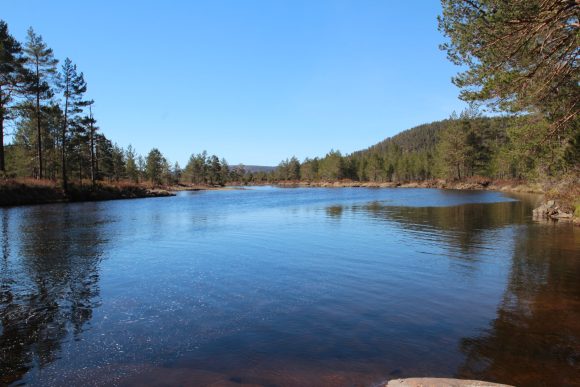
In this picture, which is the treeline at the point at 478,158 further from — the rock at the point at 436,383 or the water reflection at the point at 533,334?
the rock at the point at 436,383

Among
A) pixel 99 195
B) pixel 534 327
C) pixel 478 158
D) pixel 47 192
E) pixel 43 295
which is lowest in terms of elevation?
pixel 534 327

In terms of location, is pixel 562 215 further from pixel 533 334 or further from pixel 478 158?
pixel 478 158

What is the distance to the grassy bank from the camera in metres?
41.7

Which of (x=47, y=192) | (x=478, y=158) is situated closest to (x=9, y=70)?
(x=47, y=192)

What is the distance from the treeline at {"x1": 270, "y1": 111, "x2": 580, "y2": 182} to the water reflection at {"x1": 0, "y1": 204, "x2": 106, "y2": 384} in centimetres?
1582

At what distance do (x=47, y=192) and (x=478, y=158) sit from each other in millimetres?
107272

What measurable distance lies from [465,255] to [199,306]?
40.2ft

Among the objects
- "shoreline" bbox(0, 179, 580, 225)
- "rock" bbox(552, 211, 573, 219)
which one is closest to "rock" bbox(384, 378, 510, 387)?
"shoreline" bbox(0, 179, 580, 225)

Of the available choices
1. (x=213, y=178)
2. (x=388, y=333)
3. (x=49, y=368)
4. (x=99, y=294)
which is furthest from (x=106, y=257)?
(x=213, y=178)

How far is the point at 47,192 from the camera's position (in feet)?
153

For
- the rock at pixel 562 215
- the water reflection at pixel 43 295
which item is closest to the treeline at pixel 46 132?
the water reflection at pixel 43 295

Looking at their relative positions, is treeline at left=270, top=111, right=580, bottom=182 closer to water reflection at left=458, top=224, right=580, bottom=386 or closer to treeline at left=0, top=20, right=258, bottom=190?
water reflection at left=458, top=224, right=580, bottom=386

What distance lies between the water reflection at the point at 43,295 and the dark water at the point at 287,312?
0.05 m

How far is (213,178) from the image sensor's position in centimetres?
17512
